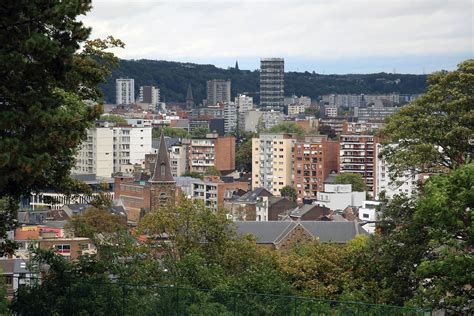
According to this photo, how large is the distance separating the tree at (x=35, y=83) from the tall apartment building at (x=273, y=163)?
145273mm

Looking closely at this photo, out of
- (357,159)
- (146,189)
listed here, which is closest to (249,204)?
(146,189)

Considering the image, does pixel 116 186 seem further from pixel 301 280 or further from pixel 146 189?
pixel 301 280

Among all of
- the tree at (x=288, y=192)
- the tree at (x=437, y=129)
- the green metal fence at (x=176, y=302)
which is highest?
→ the tree at (x=437, y=129)

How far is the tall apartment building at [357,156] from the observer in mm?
163750

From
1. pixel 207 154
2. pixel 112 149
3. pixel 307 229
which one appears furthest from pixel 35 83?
pixel 207 154

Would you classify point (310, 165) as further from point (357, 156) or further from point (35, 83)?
point (35, 83)

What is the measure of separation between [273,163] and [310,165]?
7804 millimetres

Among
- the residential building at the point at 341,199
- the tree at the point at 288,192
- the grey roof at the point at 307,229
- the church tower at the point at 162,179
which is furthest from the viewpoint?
the tree at the point at 288,192

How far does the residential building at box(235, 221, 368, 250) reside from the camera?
76625 millimetres

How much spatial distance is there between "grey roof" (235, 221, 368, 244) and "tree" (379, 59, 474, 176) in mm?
44135

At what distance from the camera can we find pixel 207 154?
584ft

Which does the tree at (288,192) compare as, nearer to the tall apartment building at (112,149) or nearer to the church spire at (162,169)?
the tall apartment building at (112,149)

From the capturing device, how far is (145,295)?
81.7ft

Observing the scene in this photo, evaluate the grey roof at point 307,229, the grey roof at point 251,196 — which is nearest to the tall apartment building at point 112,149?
the grey roof at point 251,196
